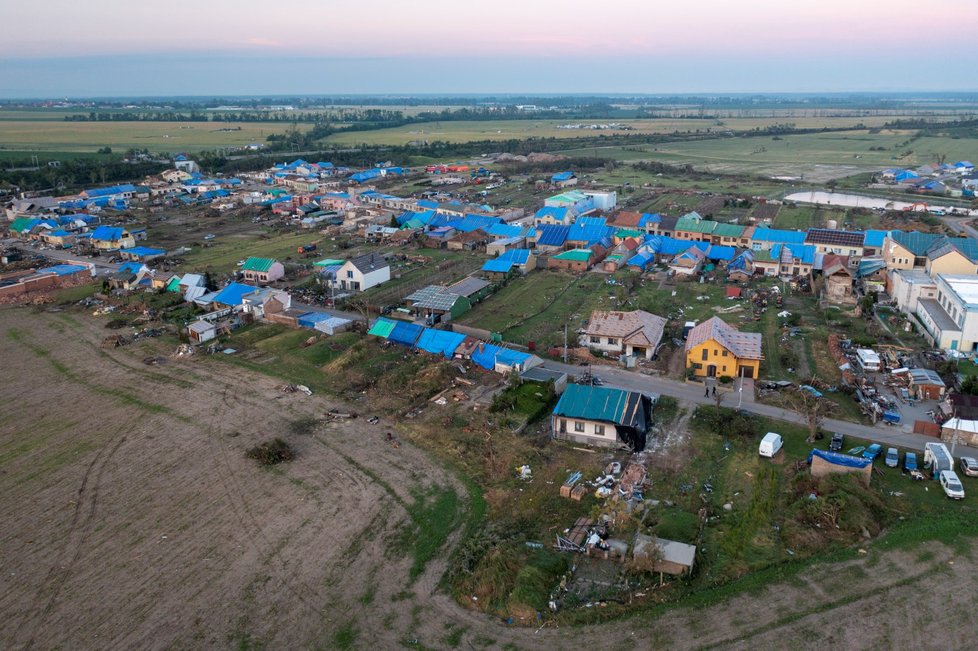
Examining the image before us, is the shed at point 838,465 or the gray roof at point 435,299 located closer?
the shed at point 838,465

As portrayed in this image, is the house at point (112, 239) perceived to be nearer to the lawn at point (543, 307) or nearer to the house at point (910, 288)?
the lawn at point (543, 307)

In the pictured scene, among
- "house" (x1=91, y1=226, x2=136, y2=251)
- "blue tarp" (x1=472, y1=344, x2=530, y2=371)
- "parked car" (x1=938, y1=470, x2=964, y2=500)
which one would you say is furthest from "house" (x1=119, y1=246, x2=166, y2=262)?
"parked car" (x1=938, y1=470, x2=964, y2=500)

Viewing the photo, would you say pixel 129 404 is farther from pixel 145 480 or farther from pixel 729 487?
pixel 729 487

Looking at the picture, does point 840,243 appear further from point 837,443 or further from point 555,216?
point 837,443

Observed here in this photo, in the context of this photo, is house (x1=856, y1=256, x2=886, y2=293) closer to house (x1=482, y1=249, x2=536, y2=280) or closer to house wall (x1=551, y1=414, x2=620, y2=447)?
house (x1=482, y1=249, x2=536, y2=280)

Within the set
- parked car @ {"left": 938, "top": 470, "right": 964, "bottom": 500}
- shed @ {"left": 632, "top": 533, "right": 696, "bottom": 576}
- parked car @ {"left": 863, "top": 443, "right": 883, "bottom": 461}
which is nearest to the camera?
shed @ {"left": 632, "top": 533, "right": 696, "bottom": 576}

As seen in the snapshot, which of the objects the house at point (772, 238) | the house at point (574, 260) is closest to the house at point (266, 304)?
the house at point (574, 260)

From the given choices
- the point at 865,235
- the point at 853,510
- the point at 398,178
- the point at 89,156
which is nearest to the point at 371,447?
the point at 853,510
